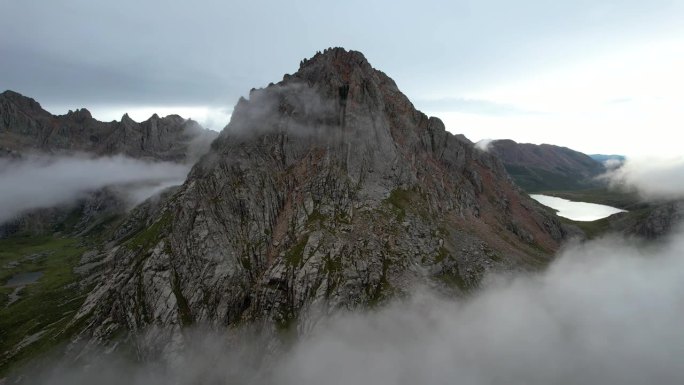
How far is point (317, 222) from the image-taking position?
4926 inches

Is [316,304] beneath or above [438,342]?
above

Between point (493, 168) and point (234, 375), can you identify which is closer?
point (234, 375)

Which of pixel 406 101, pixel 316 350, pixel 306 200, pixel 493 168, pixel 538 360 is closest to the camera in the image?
pixel 316 350

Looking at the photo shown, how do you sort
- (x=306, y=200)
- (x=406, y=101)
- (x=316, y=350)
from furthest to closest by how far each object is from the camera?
(x=406, y=101)
(x=306, y=200)
(x=316, y=350)

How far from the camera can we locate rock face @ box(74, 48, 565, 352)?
113750mm

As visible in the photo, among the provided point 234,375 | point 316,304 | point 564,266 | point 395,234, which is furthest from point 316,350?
point 564,266

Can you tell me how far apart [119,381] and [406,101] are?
14798 centimetres

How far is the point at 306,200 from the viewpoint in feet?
432

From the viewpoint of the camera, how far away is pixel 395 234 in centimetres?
12481

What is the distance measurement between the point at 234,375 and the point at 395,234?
64.9m

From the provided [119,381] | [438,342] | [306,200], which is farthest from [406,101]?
[119,381]

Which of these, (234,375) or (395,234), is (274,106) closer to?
(395,234)

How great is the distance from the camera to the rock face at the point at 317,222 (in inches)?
4478

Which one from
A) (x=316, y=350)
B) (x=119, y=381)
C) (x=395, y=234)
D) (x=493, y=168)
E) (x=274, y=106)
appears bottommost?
(x=119, y=381)
